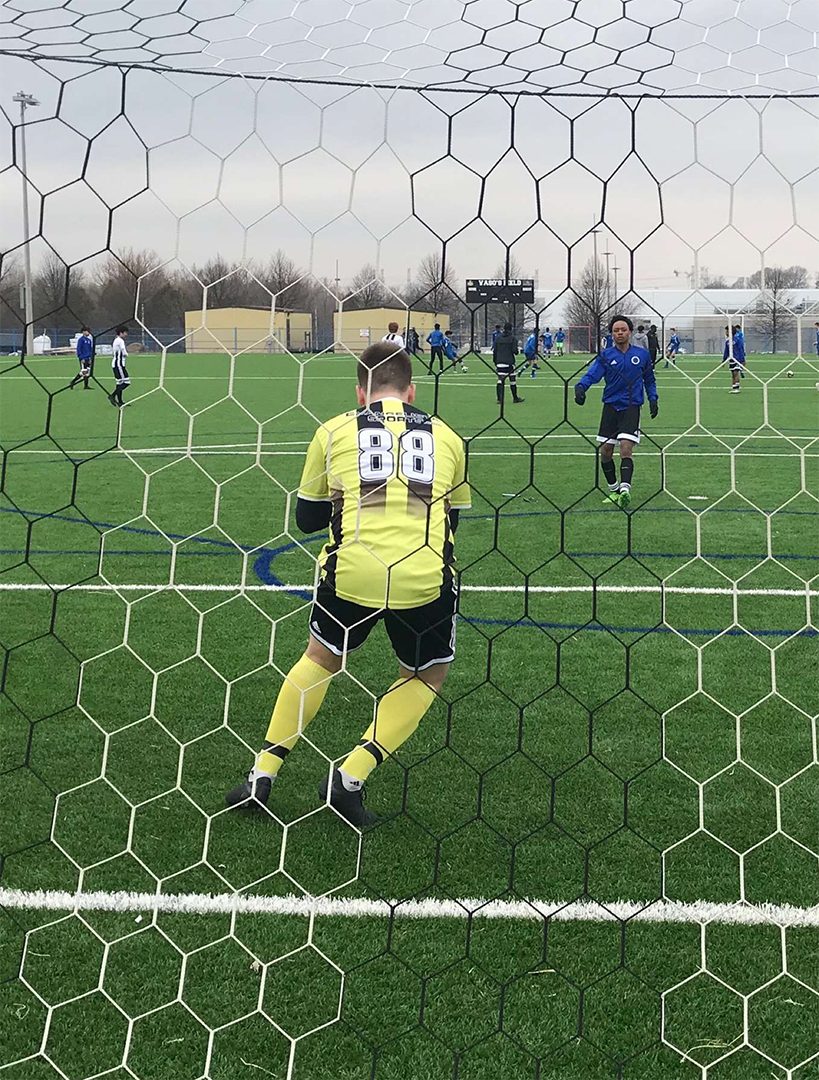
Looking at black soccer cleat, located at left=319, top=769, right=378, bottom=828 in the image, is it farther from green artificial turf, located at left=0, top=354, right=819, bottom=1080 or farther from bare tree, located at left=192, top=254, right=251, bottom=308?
bare tree, located at left=192, top=254, right=251, bottom=308

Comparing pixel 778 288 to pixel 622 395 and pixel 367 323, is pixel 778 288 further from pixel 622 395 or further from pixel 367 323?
pixel 622 395

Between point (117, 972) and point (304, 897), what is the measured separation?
1.88 ft

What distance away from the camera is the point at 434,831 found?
353cm

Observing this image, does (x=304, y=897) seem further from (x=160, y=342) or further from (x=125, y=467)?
(x=125, y=467)

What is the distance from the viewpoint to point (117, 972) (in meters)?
2.78

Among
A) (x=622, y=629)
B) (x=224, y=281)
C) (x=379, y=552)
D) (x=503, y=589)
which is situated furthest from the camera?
(x=503, y=589)

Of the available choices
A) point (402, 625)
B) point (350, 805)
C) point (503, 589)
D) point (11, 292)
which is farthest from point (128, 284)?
point (503, 589)

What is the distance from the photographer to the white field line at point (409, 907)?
3.03 meters

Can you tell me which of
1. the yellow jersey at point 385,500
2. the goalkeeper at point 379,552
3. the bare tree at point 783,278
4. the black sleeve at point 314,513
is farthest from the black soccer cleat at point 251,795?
the bare tree at point 783,278

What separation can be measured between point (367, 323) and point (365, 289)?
263mm

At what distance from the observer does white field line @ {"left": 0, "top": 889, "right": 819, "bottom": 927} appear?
9.95 ft

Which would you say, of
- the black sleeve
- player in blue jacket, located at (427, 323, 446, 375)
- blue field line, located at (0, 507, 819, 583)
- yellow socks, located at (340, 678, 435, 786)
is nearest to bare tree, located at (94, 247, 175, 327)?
the black sleeve

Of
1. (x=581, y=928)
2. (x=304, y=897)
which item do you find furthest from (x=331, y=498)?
(x=581, y=928)

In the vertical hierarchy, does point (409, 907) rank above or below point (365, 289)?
below
